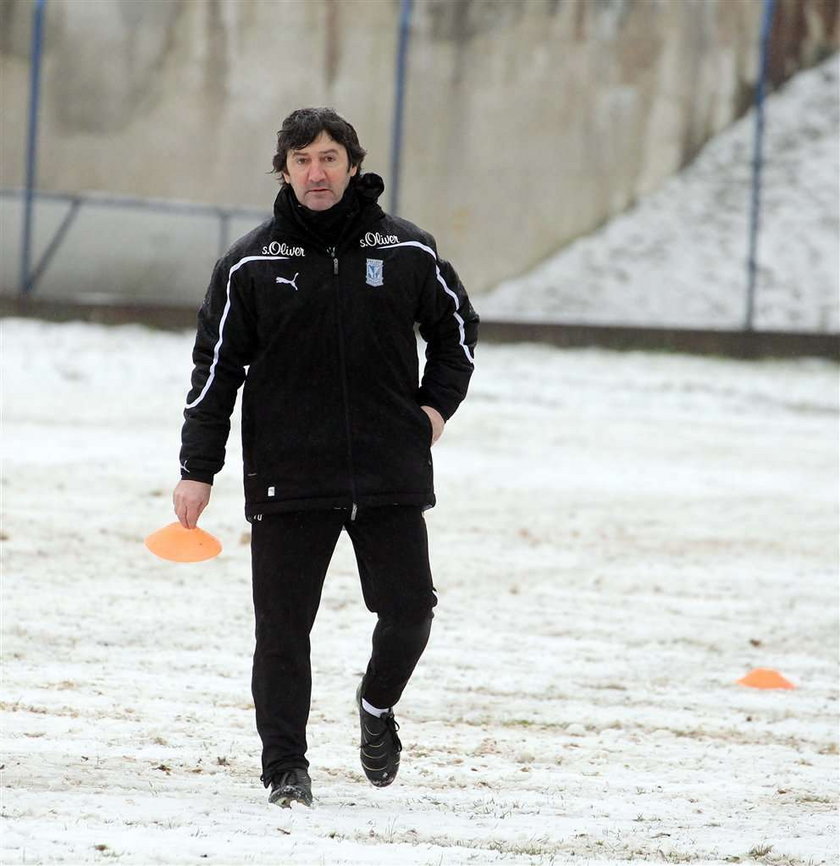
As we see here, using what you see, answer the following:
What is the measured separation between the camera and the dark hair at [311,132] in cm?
436

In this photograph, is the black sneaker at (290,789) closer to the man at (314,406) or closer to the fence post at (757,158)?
the man at (314,406)

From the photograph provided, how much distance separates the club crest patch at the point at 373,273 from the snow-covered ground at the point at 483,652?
54.1 inches

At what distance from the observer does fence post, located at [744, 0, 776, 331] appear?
1709 centimetres

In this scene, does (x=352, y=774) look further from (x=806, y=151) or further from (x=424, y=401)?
(x=806, y=151)

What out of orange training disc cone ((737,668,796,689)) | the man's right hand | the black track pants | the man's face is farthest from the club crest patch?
orange training disc cone ((737,668,796,689))

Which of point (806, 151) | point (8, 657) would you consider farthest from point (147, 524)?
point (806, 151)

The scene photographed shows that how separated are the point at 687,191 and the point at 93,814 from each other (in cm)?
1412

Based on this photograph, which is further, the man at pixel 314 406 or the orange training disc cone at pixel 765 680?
the orange training disc cone at pixel 765 680

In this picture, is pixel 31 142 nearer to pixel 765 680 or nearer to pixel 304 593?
pixel 765 680

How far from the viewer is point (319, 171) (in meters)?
4.35

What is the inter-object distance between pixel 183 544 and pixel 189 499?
0.85 feet

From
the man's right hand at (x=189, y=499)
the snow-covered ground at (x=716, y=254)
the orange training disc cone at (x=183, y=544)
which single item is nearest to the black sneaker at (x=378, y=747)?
the orange training disc cone at (x=183, y=544)

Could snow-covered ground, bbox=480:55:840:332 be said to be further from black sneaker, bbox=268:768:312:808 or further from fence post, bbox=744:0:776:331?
black sneaker, bbox=268:768:312:808

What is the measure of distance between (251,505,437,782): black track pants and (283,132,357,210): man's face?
0.81 m
